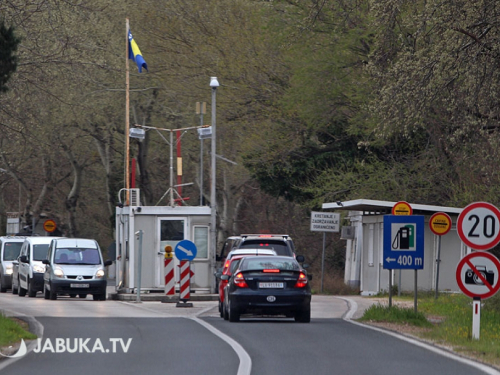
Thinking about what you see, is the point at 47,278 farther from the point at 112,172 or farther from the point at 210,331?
the point at 112,172

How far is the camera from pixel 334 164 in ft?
135

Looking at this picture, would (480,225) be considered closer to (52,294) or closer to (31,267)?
(52,294)

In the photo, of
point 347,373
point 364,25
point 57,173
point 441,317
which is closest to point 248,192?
point 57,173

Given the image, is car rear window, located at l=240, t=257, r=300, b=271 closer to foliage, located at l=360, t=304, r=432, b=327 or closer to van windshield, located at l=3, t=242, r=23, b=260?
foliage, located at l=360, t=304, r=432, b=327

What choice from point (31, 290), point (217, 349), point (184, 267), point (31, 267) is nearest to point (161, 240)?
point (31, 267)

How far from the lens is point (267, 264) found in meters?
21.4

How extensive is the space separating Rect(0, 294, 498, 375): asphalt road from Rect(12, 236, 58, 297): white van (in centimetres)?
1206

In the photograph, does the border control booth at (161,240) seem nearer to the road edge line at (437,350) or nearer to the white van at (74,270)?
the white van at (74,270)

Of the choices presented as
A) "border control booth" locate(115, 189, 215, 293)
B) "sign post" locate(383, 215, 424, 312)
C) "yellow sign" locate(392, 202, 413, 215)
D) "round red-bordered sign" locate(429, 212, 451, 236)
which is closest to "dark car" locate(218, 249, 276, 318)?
"sign post" locate(383, 215, 424, 312)

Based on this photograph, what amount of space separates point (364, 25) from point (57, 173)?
3026 cm

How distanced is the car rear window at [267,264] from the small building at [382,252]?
401 inches

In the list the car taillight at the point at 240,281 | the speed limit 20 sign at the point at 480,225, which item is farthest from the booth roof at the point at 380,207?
the speed limit 20 sign at the point at 480,225

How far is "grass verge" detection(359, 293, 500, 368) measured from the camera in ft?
50.2

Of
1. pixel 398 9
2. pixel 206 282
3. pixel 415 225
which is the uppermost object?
pixel 398 9
